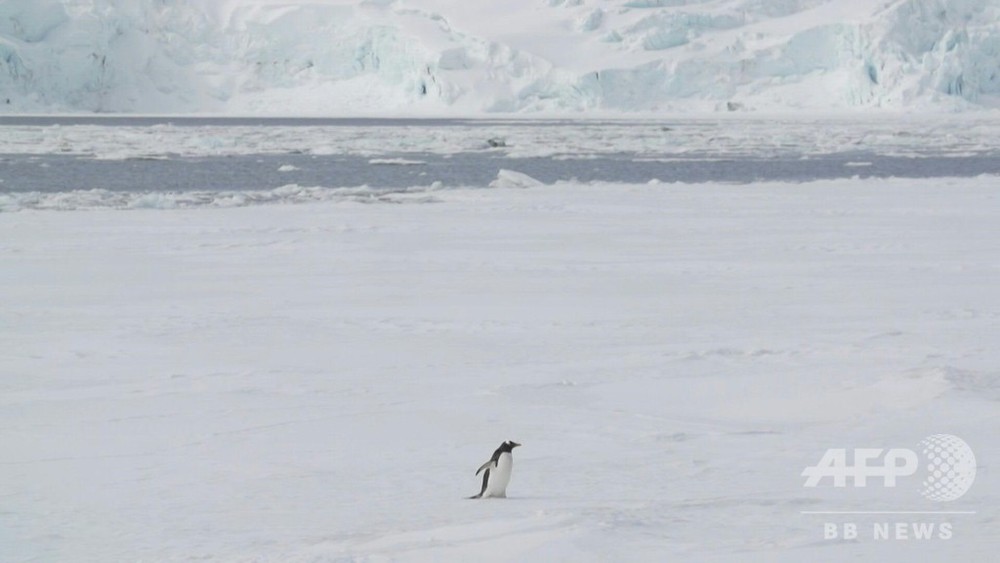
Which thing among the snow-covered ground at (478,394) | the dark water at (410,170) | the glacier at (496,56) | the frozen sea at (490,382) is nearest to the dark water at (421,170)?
the dark water at (410,170)

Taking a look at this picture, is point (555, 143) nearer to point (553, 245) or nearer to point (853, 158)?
point (853, 158)

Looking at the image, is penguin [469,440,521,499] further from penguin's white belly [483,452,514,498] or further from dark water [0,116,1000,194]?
dark water [0,116,1000,194]

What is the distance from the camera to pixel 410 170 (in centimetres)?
2062

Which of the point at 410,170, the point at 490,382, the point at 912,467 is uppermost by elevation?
the point at 912,467

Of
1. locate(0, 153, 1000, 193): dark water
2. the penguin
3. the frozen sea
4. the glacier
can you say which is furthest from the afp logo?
the glacier

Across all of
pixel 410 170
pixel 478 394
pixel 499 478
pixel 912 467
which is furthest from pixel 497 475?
pixel 410 170

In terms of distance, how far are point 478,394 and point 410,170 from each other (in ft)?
53.7

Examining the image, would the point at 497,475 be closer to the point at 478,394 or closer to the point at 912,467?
the point at 912,467

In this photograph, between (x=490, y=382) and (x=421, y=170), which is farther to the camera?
(x=421, y=170)

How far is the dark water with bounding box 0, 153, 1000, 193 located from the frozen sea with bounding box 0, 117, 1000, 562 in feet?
18.7

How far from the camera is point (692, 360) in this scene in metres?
5.03

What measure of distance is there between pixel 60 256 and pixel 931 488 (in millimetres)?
6846

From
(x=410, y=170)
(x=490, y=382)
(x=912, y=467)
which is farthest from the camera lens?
(x=410, y=170)

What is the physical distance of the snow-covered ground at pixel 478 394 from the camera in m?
2.94
